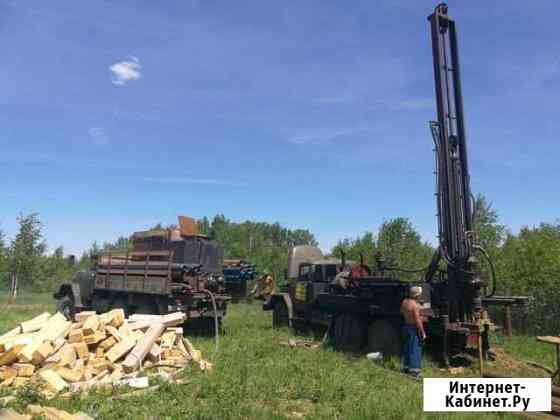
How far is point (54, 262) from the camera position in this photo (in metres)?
38.1

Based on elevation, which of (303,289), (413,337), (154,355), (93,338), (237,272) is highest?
(237,272)

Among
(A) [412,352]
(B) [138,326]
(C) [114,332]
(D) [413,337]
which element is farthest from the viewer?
(B) [138,326]

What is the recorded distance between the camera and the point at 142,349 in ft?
29.5

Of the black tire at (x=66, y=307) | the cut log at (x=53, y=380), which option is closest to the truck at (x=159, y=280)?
the black tire at (x=66, y=307)

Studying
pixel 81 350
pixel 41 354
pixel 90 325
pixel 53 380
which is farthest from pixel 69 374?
pixel 90 325

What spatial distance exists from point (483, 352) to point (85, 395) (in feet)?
25.8

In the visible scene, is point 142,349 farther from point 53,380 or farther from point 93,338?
point 53,380

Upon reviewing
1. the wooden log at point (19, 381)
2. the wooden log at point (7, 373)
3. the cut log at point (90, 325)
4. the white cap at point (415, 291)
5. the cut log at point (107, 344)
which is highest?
the white cap at point (415, 291)

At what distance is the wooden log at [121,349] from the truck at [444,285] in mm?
5092

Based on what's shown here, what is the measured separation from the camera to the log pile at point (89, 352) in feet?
26.3

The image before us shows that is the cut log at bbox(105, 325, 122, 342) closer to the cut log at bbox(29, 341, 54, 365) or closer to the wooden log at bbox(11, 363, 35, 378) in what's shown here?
the cut log at bbox(29, 341, 54, 365)

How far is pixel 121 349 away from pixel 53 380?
1611 mm

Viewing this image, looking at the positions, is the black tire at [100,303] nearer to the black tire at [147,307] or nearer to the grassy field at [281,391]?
the black tire at [147,307]

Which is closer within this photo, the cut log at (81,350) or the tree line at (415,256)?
the cut log at (81,350)
